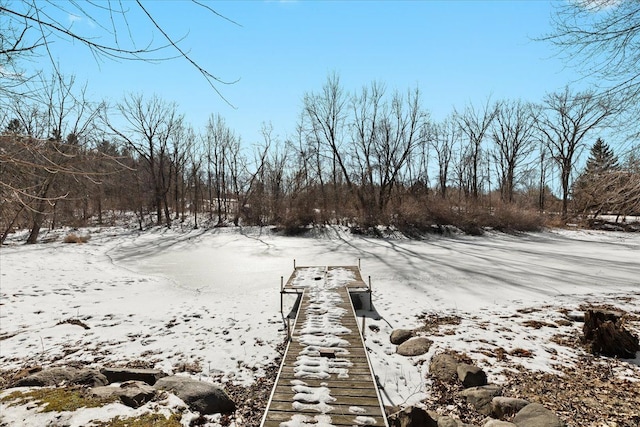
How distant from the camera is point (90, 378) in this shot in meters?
4.39

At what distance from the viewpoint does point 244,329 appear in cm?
689

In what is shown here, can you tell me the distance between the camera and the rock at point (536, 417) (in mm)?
3297

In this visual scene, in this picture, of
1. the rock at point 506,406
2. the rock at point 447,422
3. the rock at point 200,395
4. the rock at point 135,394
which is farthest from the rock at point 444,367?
the rock at point 135,394

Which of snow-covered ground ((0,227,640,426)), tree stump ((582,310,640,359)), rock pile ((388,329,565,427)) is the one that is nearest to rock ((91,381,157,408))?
snow-covered ground ((0,227,640,426))

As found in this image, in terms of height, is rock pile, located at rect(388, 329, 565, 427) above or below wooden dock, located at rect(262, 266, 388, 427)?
below

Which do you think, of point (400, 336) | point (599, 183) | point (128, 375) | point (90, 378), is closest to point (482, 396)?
point (400, 336)

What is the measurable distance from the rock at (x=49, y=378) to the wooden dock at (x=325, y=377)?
3053mm

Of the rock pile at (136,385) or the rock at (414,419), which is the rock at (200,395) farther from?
the rock at (414,419)

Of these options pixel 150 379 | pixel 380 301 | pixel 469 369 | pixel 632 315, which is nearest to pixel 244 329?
pixel 150 379

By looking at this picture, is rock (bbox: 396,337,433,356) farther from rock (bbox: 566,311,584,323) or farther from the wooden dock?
rock (bbox: 566,311,584,323)

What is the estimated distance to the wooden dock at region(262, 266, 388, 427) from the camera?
125 inches

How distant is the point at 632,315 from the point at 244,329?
8.37 meters

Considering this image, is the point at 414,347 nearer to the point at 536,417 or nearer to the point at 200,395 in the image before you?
the point at 536,417

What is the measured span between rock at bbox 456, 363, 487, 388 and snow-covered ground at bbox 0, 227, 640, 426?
0.89ft
